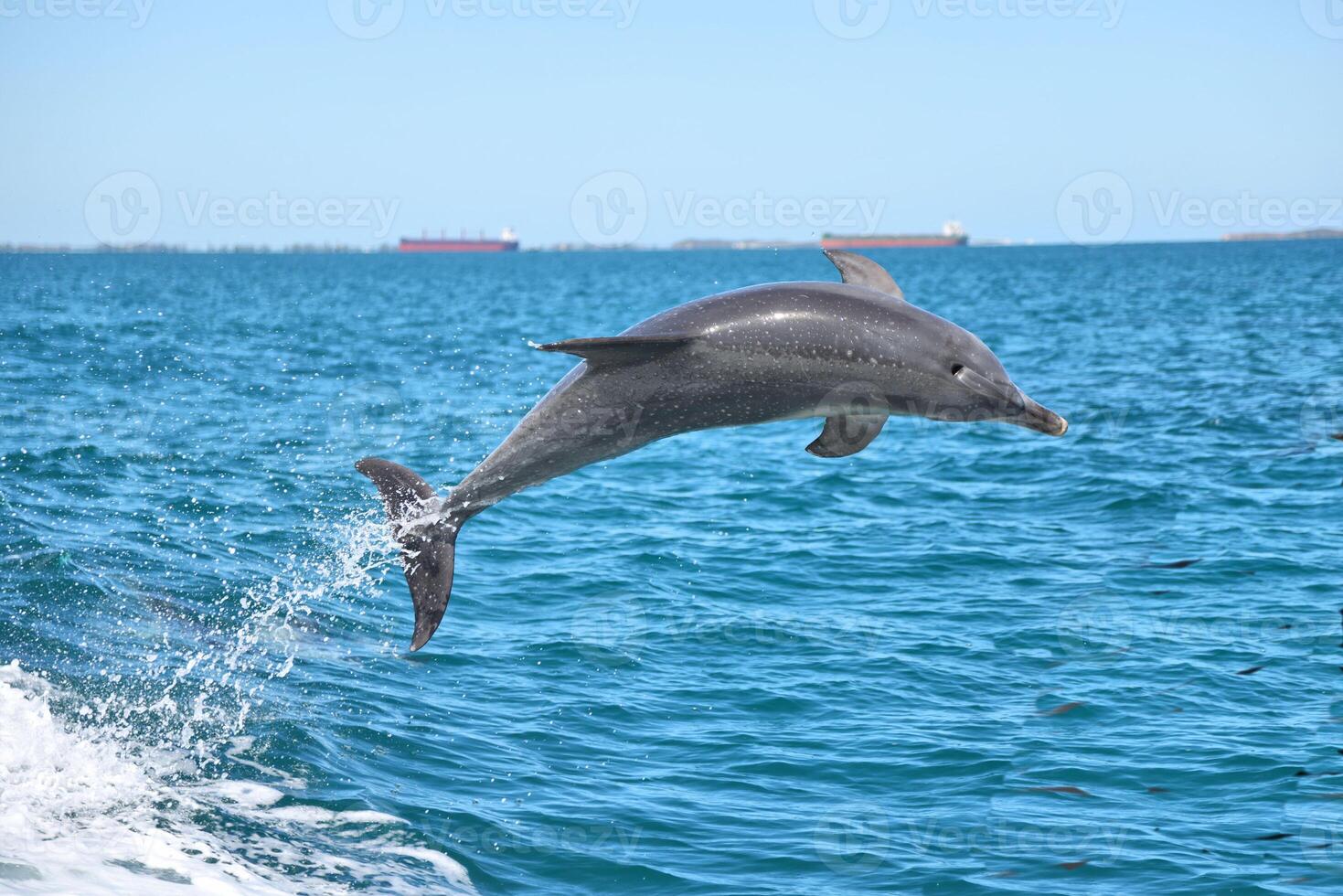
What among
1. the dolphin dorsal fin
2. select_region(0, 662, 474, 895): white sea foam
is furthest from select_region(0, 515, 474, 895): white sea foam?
the dolphin dorsal fin

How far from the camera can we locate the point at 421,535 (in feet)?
27.8

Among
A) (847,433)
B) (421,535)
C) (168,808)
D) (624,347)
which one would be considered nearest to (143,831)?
(168,808)

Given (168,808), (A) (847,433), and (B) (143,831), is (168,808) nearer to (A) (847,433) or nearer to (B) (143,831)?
(B) (143,831)

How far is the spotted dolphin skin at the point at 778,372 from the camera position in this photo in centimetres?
726

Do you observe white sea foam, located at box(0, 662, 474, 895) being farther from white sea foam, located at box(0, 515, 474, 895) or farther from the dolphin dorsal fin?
the dolphin dorsal fin

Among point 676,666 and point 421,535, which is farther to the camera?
point 676,666

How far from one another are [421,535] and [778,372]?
2652 mm

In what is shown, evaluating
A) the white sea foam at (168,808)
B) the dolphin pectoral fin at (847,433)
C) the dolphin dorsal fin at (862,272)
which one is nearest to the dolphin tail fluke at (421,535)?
the white sea foam at (168,808)

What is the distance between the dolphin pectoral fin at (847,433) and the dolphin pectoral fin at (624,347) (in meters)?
1.21

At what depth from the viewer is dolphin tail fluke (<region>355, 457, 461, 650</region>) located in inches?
330

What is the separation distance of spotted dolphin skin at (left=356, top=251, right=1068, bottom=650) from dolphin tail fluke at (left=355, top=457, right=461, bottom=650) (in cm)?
112

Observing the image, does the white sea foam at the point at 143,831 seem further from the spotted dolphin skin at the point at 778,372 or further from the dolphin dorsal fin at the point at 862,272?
the dolphin dorsal fin at the point at 862,272

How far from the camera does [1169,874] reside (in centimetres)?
1046

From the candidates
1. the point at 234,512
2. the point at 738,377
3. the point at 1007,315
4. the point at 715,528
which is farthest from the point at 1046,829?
the point at 1007,315
